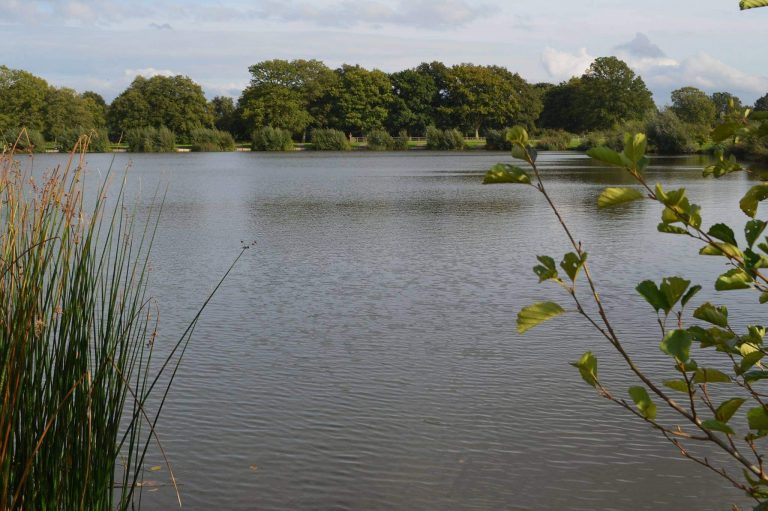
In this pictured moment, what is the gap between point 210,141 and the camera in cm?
7006

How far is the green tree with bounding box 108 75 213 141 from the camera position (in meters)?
75.2

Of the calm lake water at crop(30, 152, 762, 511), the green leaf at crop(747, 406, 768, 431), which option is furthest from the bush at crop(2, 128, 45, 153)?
the green leaf at crop(747, 406, 768, 431)

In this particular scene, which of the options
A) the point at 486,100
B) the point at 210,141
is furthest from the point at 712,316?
the point at 486,100

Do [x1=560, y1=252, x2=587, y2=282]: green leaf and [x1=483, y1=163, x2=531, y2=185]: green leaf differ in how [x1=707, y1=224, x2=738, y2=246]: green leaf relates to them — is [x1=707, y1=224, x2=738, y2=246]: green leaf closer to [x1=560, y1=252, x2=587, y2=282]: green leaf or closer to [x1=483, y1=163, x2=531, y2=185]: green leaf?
[x1=560, y1=252, x2=587, y2=282]: green leaf

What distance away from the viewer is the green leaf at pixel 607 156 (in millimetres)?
1479

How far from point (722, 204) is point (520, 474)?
53.6 ft

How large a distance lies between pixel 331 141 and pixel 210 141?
32.5ft

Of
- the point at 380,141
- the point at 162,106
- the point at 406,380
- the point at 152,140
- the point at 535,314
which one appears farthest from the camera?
the point at 162,106

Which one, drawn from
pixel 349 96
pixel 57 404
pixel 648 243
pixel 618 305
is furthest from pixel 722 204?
pixel 349 96

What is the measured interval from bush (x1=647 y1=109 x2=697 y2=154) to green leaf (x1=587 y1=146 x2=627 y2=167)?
49.5 m

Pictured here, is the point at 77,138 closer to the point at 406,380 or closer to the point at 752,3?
the point at 406,380

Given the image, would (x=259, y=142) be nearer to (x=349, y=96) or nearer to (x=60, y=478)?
(x=349, y=96)

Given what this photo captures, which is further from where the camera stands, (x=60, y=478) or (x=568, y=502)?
(x=568, y=502)

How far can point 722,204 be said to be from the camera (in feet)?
64.1
